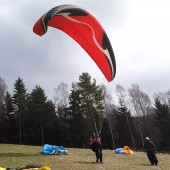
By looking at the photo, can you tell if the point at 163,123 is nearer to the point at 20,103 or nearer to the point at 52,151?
the point at 20,103

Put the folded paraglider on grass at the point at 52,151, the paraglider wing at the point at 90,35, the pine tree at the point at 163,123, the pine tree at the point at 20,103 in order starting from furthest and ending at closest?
1. the pine tree at the point at 163,123
2. the pine tree at the point at 20,103
3. the folded paraglider on grass at the point at 52,151
4. the paraglider wing at the point at 90,35

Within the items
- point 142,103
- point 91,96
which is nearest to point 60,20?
point 91,96

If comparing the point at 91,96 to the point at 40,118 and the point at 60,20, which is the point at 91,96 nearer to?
the point at 40,118

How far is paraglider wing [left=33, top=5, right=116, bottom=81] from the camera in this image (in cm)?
1057

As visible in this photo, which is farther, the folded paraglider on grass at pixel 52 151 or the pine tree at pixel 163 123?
the pine tree at pixel 163 123

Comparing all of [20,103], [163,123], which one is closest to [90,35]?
[20,103]

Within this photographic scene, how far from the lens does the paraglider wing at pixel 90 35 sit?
10.6m

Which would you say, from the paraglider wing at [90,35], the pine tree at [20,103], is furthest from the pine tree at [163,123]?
the paraglider wing at [90,35]

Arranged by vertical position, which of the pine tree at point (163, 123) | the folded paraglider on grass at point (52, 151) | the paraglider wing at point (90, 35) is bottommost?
the folded paraglider on grass at point (52, 151)

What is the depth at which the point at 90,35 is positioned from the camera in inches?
426

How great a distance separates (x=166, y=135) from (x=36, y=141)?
22.5 meters

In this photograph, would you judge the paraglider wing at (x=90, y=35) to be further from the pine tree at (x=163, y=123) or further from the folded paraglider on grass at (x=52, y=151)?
the pine tree at (x=163, y=123)

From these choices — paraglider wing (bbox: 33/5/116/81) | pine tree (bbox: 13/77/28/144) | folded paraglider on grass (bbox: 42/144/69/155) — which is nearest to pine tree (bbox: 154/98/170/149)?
pine tree (bbox: 13/77/28/144)

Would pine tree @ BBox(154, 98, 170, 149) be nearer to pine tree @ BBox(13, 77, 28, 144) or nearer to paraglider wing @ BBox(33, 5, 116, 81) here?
pine tree @ BBox(13, 77, 28, 144)
